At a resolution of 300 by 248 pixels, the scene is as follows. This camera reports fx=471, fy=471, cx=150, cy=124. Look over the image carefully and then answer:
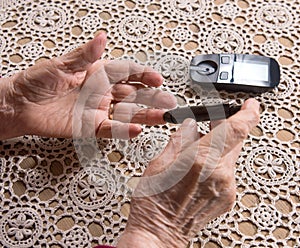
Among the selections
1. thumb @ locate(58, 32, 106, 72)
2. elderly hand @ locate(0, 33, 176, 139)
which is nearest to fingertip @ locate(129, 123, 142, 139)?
elderly hand @ locate(0, 33, 176, 139)

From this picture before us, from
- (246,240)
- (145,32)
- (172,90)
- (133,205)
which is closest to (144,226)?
(133,205)

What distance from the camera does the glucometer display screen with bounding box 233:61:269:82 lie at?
0.81m

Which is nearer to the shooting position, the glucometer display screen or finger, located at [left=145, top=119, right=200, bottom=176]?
finger, located at [left=145, top=119, right=200, bottom=176]

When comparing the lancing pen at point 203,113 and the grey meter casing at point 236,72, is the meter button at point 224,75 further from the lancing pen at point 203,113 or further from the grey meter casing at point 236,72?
the lancing pen at point 203,113

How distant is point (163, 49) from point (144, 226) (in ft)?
1.23

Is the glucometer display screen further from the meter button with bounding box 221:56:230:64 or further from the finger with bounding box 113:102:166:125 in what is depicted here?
the finger with bounding box 113:102:166:125

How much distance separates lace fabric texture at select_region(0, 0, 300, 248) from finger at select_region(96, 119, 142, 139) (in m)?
0.01

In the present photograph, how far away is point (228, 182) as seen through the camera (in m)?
0.61

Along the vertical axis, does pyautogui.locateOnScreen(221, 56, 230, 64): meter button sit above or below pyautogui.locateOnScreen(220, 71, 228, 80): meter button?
above

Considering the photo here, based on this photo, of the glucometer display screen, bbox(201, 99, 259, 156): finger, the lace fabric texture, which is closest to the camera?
bbox(201, 99, 259, 156): finger

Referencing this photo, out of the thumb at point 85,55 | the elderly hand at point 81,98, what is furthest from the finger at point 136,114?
the thumb at point 85,55

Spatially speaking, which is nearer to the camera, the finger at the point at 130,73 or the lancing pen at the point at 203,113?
the lancing pen at the point at 203,113

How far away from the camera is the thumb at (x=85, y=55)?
71 cm

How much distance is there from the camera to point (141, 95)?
2.65 ft
